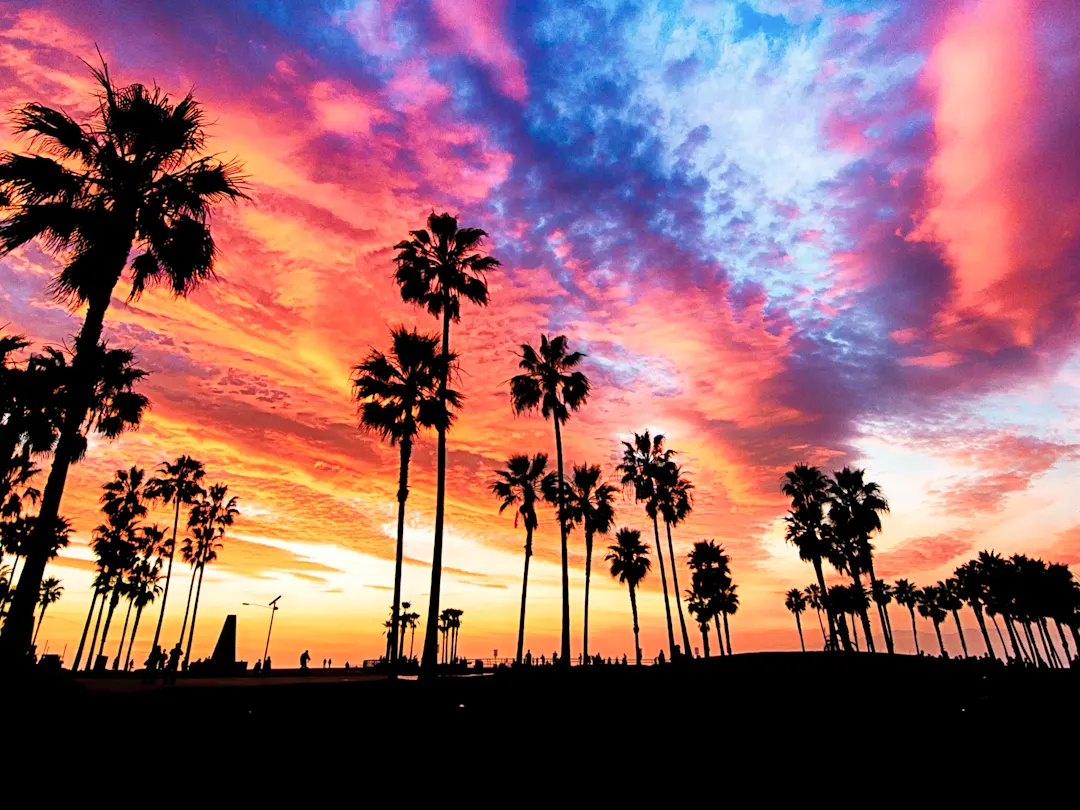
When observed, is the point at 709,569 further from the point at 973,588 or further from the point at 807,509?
the point at 973,588

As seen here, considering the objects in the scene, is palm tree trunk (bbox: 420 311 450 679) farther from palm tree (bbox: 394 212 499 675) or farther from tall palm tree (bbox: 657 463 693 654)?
tall palm tree (bbox: 657 463 693 654)

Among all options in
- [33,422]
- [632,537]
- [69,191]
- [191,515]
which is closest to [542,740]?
[69,191]

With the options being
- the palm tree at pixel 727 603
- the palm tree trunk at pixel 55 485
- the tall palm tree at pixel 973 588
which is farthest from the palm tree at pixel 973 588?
the palm tree trunk at pixel 55 485

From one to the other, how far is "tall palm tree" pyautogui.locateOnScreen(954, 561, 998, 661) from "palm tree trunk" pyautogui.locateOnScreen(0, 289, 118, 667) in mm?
101552

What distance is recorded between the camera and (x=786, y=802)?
7.02 metres

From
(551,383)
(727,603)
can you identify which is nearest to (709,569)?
(727,603)

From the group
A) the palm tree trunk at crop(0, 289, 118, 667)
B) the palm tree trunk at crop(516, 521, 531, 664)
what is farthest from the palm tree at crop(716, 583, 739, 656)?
the palm tree trunk at crop(0, 289, 118, 667)

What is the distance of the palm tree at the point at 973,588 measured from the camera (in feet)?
253

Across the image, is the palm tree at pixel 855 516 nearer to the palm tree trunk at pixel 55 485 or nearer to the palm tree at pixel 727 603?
the palm tree at pixel 727 603

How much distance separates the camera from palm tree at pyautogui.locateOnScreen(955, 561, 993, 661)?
77125mm

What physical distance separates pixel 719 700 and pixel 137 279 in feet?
66.4

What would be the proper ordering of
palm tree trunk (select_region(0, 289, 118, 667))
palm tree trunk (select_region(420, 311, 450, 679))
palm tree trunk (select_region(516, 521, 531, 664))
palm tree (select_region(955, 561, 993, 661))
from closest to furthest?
palm tree trunk (select_region(0, 289, 118, 667))
palm tree trunk (select_region(420, 311, 450, 679))
palm tree trunk (select_region(516, 521, 531, 664))
palm tree (select_region(955, 561, 993, 661))

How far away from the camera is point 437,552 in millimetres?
20703

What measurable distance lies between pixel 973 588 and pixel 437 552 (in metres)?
93.8
